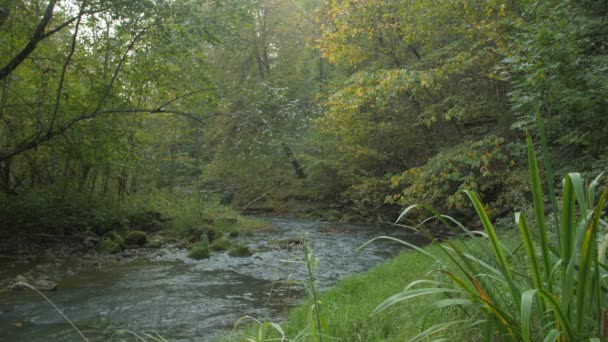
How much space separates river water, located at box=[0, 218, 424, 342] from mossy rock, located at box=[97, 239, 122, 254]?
0.73 metres

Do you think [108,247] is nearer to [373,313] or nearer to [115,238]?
[115,238]

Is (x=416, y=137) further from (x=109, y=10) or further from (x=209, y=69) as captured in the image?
(x=109, y=10)

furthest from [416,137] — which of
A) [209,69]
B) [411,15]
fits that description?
[209,69]

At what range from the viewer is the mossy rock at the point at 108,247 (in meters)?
11.9

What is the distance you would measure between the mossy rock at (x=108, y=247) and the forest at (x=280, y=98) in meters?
0.04

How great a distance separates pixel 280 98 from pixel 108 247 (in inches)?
230

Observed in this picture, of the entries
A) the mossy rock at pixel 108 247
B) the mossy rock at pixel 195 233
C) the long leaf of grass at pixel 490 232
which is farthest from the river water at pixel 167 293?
the long leaf of grass at pixel 490 232

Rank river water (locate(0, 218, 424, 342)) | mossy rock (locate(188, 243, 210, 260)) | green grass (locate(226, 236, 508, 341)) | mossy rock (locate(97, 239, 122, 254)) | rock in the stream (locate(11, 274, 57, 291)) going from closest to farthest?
green grass (locate(226, 236, 508, 341)), river water (locate(0, 218, 424, 342)), rock in the stream (locate(11, 274, 57, 291)), mossy rock (locate(188, 243, 210, 260)), mossy rock (locate(97, 239, 122, 254))

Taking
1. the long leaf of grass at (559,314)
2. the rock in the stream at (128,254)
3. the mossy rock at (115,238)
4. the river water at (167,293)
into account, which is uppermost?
the long leaf of grass at (559,314)

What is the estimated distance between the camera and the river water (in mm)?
6219

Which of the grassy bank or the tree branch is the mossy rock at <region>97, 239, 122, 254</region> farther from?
the grassy bank

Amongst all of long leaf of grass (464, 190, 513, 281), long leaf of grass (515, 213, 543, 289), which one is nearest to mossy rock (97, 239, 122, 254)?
long leaf of grass (464, 190, 513, 281)

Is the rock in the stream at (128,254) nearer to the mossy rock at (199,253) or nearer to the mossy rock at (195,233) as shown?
the mossy rock at (199,253)

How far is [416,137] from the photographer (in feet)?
56.6
